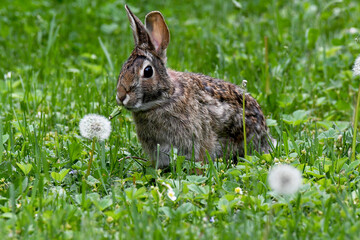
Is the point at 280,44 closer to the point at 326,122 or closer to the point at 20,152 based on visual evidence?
the point at 326,122

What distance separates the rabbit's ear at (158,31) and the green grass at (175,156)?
2.36 ft

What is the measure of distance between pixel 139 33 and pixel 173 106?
2.06 ft

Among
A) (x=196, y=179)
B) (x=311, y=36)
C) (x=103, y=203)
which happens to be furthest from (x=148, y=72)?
(x=311, y=36)

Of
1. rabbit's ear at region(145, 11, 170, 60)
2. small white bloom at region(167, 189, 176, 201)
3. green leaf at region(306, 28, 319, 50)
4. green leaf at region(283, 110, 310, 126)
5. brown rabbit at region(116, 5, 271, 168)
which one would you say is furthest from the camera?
green leaf at region(306, 28, 319, 50)

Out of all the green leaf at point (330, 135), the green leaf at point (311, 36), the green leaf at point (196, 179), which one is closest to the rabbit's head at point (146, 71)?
the green leaf at point (196, 179)

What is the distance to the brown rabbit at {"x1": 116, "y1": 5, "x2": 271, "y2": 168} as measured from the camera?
4.55 meters

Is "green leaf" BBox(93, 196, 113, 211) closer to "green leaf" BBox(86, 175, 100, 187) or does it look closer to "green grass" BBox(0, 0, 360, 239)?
"green grass" BBox(0, 0, 360, 239)

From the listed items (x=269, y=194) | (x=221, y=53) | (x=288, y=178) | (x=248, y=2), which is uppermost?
(x=248, y=2)

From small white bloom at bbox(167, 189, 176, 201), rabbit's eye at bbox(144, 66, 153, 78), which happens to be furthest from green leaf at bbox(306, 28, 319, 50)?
small white bloom at bbox(167, 189, 176, 201)

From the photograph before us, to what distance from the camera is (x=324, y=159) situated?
432 cm

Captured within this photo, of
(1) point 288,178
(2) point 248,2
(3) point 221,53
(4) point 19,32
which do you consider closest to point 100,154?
(1) point 288,178

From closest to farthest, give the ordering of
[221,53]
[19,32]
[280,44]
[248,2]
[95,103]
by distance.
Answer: [95,103] → [221,53] → [280,44] → [19,32] → [248,2]

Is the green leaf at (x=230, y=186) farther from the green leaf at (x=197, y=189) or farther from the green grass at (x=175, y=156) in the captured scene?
the green leaf at (x=197, y=189)

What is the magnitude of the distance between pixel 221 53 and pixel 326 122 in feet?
6.36
